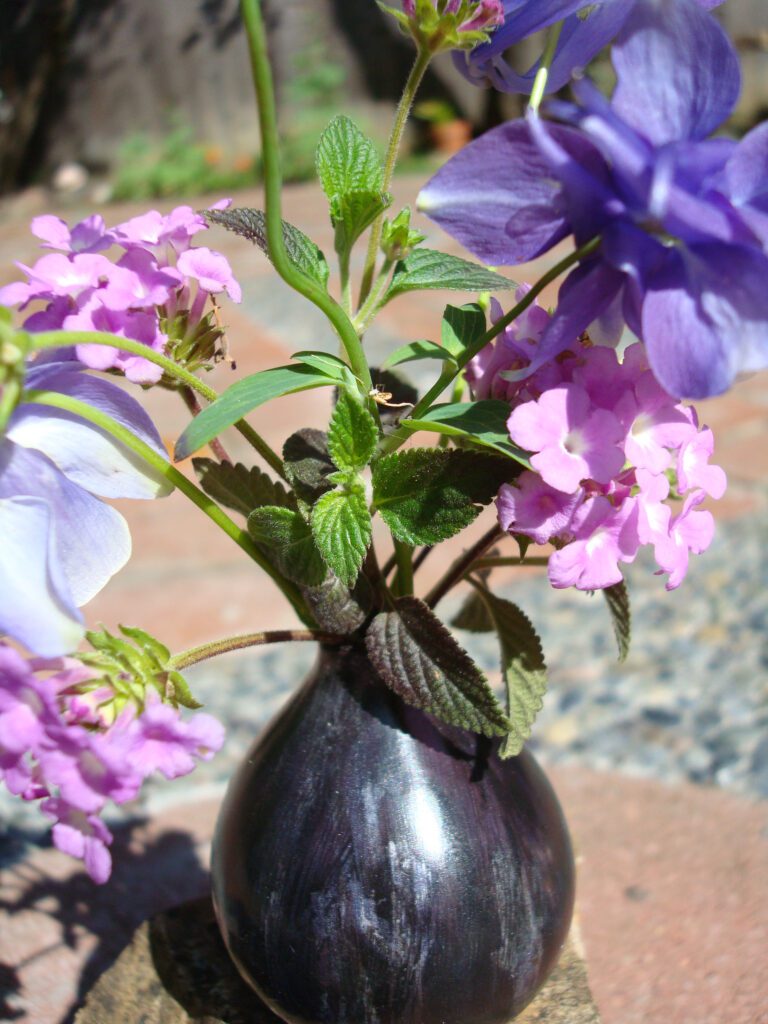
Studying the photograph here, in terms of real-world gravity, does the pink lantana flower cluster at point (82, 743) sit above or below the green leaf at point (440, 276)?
below

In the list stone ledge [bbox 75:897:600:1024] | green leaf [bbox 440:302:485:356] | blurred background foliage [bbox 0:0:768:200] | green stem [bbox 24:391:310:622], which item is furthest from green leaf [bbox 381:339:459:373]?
blurred background foliage [bbox 0:0:768:200]

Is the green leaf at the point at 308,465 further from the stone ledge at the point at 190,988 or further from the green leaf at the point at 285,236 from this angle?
the stone ledge at the point at 190,988

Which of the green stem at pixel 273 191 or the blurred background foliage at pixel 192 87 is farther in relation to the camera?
the blurred background foliage at pixel 192 87

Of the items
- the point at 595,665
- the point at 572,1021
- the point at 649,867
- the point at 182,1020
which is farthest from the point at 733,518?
the point at 182,1020

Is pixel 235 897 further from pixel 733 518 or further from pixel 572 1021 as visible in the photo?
pixel 733 518

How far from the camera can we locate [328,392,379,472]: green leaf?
0.46 metres

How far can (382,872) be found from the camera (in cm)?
52

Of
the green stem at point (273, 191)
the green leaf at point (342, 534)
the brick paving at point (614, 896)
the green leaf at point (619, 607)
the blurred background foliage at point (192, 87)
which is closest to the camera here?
the green stem at point (273, 191)

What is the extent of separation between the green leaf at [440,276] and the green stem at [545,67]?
74 millimetres

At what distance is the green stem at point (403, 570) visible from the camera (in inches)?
21.5

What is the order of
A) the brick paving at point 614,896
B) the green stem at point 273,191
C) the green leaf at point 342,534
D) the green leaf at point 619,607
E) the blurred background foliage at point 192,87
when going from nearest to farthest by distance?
the green stem at point 273,191, the green leaf at point 342,534, the green leaf at point 619,607, the brick paving at point 614,896, the blurred background foliage at point 192,87

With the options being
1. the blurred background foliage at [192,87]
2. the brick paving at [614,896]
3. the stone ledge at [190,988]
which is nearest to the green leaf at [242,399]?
the stone ledge at [190,988]

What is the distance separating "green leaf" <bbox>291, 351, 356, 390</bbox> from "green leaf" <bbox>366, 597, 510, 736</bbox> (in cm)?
11

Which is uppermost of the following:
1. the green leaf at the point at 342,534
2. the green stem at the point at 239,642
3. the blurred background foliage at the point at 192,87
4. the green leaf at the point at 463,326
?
the blurred background foliage at the point at 192,87
